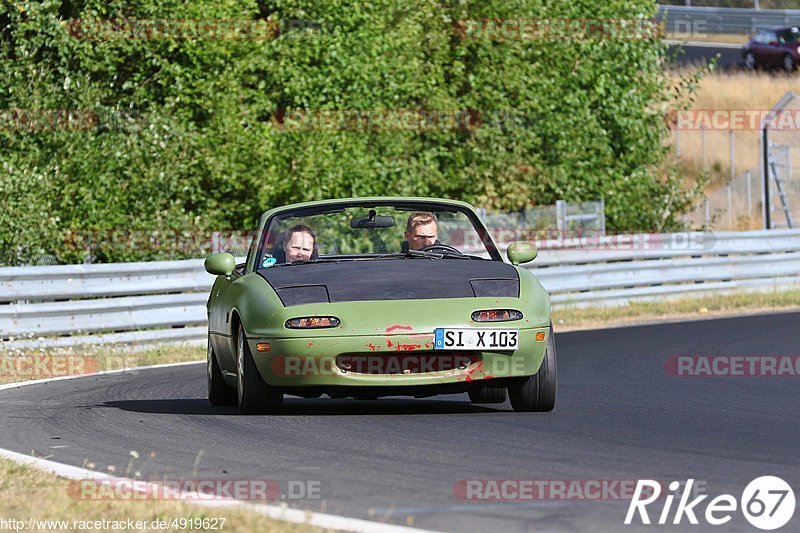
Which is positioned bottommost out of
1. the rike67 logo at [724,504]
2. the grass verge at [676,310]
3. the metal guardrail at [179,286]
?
the grass verge at [676,310]

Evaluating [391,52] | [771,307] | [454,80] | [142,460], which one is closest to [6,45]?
[391,52]

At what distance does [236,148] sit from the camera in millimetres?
22828

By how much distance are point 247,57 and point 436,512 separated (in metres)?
18.3

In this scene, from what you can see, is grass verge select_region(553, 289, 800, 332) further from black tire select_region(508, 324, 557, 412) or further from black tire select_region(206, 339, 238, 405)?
black tire select_region(508, 324, 557, 412)

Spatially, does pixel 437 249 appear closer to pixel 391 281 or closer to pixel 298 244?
pixel 298 244

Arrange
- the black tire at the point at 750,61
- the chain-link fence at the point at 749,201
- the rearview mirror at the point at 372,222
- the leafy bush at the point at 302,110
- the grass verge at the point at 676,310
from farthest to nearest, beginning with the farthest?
the black tire at the point at 750,61, the chain-link fence at the point at 749,201, the leafy bush at the point at 302,110, the grass verge at the point at 676,310, the rearview mirror at the point at 372,222

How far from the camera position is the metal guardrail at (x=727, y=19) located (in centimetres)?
6456

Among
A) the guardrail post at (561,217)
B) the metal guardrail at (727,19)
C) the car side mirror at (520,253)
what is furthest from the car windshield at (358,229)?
the metal guardrail at (727,19)

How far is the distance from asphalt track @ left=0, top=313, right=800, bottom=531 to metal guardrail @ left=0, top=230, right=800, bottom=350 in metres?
3.47

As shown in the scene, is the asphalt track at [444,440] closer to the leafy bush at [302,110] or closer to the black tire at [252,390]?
the black tire at [252,390]

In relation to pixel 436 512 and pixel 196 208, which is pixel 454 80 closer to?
pixel 196 208

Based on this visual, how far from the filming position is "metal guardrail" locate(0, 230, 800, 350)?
15.7m

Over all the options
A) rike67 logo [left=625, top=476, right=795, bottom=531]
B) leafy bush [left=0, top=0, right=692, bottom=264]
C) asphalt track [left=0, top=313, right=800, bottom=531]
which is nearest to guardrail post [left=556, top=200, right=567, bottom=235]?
leafy bush [left=0, top=0, right=692, bottom=264]

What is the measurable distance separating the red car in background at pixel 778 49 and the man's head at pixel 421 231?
Result: 152 feet
